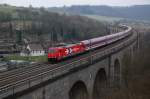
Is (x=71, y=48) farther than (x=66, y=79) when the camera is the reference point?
Yes

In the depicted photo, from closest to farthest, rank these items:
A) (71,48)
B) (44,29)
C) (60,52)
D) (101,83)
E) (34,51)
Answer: (60,52), (71,48), (101,83), (34,51), (44,29)

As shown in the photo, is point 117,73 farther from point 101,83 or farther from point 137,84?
point 137,84

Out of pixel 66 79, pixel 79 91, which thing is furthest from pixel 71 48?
pixel 66 79

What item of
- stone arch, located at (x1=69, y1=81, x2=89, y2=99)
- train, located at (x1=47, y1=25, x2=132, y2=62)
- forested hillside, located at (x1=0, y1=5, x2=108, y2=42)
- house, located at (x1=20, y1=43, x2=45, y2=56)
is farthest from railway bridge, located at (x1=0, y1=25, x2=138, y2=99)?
forested hillside, located at (x1=0, y1=5, x2=108, y2=42)

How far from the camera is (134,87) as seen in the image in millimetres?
36156

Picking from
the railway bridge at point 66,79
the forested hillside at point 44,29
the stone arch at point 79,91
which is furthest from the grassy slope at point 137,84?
the forested hillside at point 44,29

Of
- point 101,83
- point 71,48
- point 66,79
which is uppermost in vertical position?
point 71,48

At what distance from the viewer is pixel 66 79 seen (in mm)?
27203

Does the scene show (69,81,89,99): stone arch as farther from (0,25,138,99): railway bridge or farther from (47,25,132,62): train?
(47,25,132,62): train

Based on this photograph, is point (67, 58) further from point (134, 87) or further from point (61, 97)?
point (61, 97)

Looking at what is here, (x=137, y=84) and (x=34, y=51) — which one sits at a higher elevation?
(x=137, y=84)

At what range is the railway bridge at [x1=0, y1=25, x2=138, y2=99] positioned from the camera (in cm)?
2130

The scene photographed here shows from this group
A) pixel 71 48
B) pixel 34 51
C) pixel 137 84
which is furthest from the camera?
pixel 34 51

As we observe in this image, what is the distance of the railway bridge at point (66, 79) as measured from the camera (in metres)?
21.3
